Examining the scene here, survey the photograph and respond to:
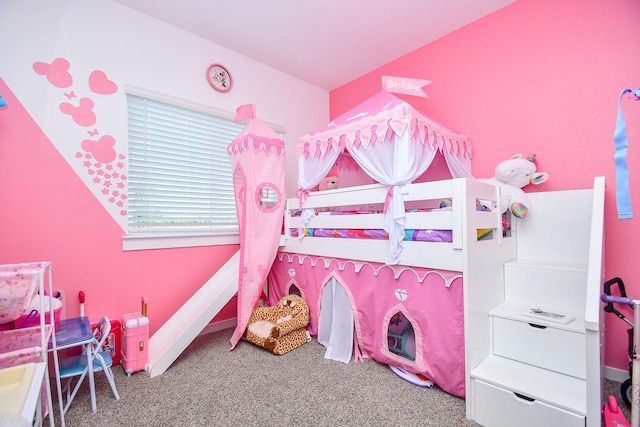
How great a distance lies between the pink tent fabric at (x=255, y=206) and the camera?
8.08 feet

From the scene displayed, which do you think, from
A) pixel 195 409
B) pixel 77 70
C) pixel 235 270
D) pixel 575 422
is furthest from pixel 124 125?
pixel 575 422

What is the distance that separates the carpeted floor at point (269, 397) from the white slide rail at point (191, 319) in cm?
11

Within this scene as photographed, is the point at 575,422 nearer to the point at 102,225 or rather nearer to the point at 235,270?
the point at 235,270

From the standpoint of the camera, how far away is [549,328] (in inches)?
64.0

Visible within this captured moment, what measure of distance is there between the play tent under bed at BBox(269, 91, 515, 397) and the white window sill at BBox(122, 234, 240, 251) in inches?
24.3

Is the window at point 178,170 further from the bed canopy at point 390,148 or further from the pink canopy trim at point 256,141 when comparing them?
the bed canopy at point 390,148

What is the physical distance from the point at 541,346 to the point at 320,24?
285 cm

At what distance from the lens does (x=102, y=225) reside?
2.32 metres

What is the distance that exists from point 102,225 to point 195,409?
152cm

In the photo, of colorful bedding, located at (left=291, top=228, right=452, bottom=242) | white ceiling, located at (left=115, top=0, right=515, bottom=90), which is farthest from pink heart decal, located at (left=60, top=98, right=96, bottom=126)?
colorful bedding, located at (left=291, top=228, right=452, bottom=242)

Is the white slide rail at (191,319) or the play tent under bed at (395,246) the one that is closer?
the play tent under bed at (395,246)

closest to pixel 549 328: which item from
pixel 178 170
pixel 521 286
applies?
pixel 521 286

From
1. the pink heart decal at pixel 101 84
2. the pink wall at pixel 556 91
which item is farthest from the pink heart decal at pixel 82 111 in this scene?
the pink wall at pixel 556 91

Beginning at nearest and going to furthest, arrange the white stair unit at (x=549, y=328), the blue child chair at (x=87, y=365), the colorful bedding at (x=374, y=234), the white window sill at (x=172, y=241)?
1. the white stair unit at (x=549, y=328)
2. the blue child chair at (x=87, y=365)
3. the colorful bedding at (x=374, y=234)
4. the white window sill at (x=172, y=241)
